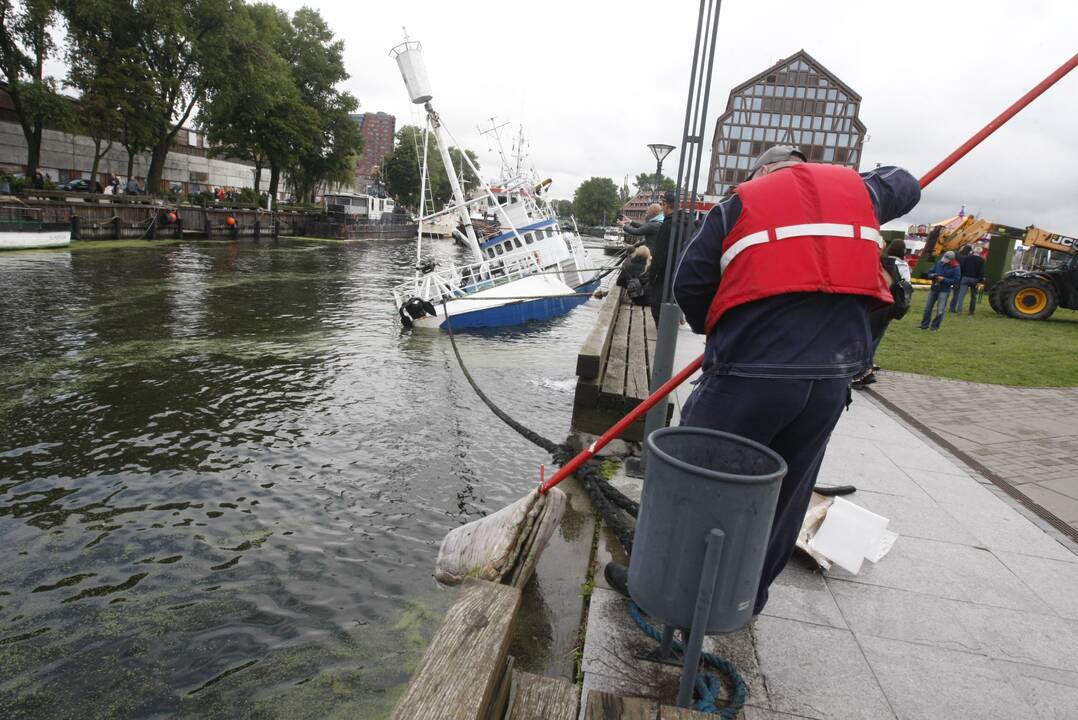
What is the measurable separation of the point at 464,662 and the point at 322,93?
5979 cm

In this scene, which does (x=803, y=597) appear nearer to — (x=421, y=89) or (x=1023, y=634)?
(x=1023, y=634)

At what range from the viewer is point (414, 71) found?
22.5 m

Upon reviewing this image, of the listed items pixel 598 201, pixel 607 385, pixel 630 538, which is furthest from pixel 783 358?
pixel 598 201

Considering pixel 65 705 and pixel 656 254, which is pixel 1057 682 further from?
pixel 656 254

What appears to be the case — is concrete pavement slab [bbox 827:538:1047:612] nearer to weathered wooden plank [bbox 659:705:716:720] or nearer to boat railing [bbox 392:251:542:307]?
weathered wooden plank [bbox 659:705:716:720]

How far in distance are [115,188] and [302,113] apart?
15851 millimetres

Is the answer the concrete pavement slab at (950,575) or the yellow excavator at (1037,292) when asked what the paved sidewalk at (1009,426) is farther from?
the yellow excavator at (1037,292)

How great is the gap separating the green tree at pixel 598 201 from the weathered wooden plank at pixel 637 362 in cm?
14505

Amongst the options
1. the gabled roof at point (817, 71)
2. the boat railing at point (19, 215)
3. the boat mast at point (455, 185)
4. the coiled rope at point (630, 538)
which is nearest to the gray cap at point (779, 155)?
the coiled rope at point (630, 538)

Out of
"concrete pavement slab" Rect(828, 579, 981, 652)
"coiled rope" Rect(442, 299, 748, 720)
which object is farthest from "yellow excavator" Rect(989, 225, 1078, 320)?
"concrete pavement slab" Rect(828, 579, 981, 652)

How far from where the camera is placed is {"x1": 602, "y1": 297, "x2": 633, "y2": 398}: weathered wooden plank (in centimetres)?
561

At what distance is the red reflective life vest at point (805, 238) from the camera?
2.17 meters

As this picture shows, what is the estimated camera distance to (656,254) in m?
7.46

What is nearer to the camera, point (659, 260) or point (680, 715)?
point (680, 715)
